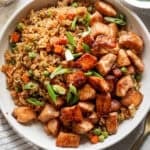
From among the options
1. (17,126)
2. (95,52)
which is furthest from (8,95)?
(95,52)

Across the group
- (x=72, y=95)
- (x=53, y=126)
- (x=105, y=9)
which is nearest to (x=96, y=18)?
(x=105, y=9)

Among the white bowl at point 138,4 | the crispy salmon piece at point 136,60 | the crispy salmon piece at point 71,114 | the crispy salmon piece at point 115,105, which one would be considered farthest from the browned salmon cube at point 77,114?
the white bowl at point 138,4

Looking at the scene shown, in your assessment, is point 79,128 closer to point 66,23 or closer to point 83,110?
point 83,110

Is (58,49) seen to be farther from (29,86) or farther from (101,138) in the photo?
(101,138)

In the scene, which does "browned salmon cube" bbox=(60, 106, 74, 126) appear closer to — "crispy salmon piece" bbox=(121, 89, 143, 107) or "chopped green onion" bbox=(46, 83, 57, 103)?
"chopped green onion" bbox=(46, 83, 57, 103)

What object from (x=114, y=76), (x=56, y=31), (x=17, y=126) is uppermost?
(x=56, y=31)

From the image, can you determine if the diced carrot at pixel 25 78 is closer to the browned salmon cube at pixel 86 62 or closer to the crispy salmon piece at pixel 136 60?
the browned salmon cube at pixel 86 62

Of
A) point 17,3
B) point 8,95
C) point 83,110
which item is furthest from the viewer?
Result: point 17,3

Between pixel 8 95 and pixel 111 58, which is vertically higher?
pixel 111 58
